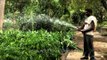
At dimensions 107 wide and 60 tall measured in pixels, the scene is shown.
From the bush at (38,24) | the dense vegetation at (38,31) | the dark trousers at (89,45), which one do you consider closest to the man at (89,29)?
the dark trousers at (89,45)

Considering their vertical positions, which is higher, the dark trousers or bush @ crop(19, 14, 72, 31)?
the dark trousers

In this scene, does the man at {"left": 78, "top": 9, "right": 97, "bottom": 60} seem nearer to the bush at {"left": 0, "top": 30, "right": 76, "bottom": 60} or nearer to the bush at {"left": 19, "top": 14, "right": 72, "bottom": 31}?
the bush at {"left": 0, "top": 30, "right": 76, "bottom": 60}

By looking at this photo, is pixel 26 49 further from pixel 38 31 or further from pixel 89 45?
pixel 38 31

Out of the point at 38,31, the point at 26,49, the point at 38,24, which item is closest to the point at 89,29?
the point at 26,49

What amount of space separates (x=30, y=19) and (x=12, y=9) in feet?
16.8

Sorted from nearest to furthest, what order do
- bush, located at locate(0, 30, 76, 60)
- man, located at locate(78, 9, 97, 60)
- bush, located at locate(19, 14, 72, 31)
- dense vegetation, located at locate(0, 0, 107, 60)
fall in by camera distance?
bush, located at locate(0, 30, 76, 60), dense vegetation, located at locate(0, 0, 107, 60), man, located at locate(78, 9, 97, 60), bush, located at locate(19, 14, 72, 31)

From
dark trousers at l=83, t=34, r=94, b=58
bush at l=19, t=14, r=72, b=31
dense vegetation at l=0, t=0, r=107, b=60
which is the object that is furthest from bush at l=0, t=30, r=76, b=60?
bush at l=19, t=14, r=72, b=31

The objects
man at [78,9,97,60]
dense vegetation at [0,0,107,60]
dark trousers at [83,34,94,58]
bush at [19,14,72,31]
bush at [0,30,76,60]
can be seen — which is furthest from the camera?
bush at [19,14,72,31]

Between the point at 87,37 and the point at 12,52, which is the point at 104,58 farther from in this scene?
the point at 12,52

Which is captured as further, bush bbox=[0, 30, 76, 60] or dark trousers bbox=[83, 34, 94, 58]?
dark trousers bbox=[83, 34, 94, 58]

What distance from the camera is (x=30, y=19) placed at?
1684 cm

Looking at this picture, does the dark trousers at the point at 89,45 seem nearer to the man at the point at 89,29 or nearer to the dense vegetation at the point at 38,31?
the man at the point at 89,29

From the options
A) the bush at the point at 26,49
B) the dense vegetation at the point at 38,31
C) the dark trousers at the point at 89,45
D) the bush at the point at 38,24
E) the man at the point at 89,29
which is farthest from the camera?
the bush at the point at 38,24

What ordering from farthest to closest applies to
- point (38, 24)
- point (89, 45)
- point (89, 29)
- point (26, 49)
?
point (38, 24), point (89, 45), point (89, 29), point (26, 49)
